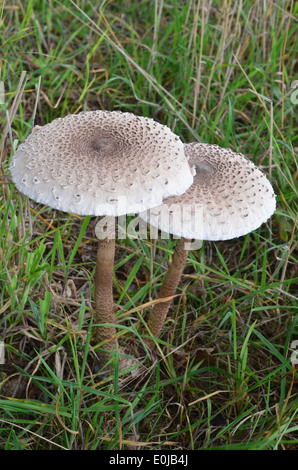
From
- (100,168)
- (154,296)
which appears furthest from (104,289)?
(100,168)

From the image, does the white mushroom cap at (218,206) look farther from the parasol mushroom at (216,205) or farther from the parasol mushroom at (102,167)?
the parasol mushroom at (102,167)

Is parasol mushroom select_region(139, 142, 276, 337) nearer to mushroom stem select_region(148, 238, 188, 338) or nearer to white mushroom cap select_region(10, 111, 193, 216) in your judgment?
mushroom stem select_region(148, 238, 188, 338)

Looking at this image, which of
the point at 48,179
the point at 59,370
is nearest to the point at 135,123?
the point at 48,179

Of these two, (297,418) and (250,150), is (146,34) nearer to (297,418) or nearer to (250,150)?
(250,150)

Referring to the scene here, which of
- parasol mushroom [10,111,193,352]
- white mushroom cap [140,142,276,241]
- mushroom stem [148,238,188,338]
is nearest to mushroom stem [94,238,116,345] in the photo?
parasol mushroom [10,111,193,352]

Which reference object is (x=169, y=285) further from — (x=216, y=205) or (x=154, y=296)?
(x=216, y=205)

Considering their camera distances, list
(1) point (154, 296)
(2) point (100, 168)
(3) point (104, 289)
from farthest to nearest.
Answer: (1) point (154, 296) < (3) point (104, 289) < (2) point (100, 168)

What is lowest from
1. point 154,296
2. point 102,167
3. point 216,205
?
point 154,296

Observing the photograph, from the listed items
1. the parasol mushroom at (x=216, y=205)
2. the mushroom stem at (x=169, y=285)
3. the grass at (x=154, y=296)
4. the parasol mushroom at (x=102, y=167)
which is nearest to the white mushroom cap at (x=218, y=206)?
the parasol mushroom at (x=216, y=205)
